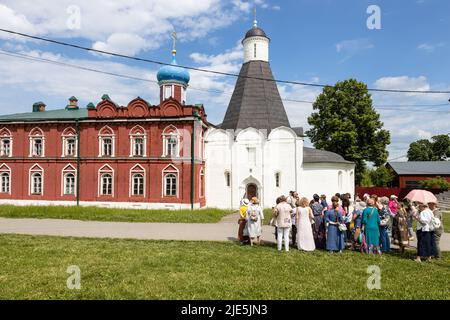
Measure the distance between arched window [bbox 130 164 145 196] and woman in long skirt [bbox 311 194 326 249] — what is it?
50.1 ft

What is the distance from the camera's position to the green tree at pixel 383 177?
41.6 m

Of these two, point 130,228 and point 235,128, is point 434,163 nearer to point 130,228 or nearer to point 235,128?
point 235,128

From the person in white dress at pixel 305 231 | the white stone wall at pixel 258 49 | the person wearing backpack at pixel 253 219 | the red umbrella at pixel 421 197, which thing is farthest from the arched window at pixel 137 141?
the red umbrella at pixel 421 197

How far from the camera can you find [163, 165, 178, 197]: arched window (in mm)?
22000

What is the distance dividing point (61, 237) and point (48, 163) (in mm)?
14888

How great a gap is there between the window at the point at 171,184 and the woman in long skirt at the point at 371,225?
15236mm

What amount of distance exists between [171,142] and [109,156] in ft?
15.8

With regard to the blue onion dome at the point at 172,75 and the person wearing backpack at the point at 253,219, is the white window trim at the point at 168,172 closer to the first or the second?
the blue onion dome at the point at 172,75

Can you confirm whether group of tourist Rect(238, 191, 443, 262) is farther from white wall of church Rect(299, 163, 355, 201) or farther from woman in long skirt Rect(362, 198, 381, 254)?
white wall of church Rect(299, 163, 355, 201)

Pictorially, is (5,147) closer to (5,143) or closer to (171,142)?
(5,143)

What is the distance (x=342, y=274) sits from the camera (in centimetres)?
680

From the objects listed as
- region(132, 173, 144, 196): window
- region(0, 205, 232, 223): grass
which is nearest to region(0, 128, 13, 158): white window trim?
region(0, 205, 232, 223): grass

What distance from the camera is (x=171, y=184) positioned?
869 inches
